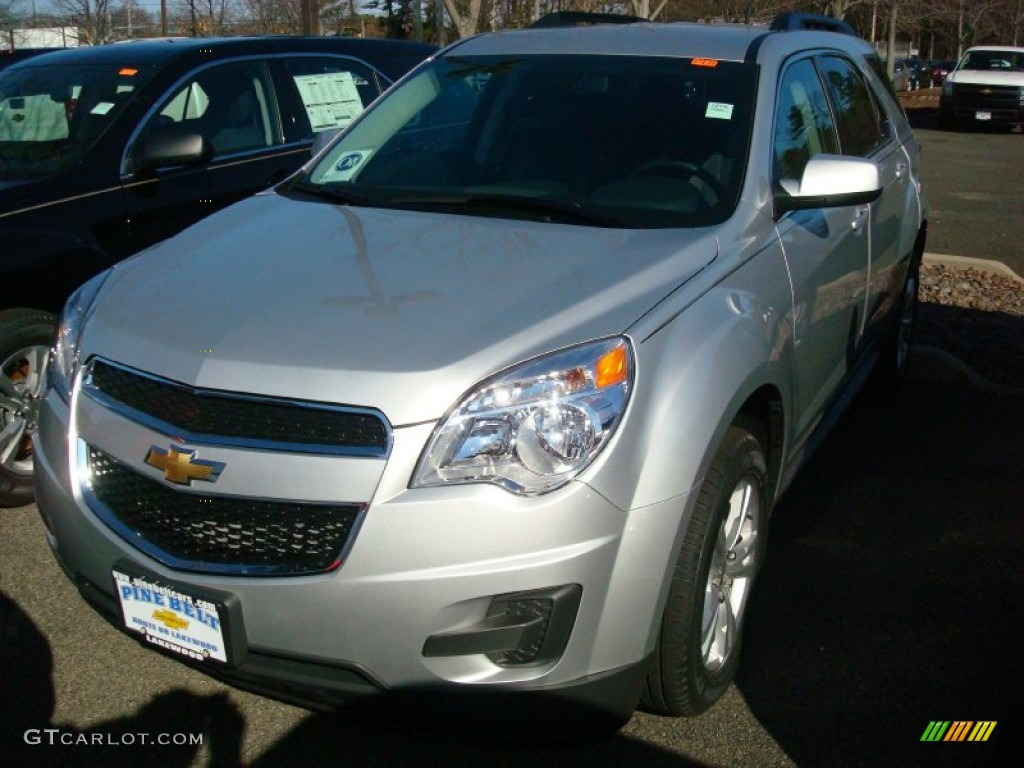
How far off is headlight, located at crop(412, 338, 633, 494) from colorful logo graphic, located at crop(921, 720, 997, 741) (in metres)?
1.37

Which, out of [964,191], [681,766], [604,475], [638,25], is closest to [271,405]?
[604,475]

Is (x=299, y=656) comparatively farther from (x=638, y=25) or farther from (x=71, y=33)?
(x=71, y=33)

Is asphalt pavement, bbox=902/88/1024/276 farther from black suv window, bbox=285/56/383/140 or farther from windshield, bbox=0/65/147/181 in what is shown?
windshield, bbox=0/65/147/181

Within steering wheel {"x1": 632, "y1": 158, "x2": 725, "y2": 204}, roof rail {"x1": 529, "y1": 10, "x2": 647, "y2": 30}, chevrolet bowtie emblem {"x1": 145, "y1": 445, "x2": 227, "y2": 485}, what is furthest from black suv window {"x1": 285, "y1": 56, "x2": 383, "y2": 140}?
chevrolet bowtie emblem {"x1": 145, "y1": 445, "x2": 227, "y2": 485}

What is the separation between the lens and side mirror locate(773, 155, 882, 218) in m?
3.50

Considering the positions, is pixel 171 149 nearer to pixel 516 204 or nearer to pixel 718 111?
pixel 516 204

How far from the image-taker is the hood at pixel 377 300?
2516mm

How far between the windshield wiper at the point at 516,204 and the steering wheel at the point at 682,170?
0.30 metres

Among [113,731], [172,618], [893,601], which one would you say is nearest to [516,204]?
[172,618]

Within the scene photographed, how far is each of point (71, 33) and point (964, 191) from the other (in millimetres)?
33502

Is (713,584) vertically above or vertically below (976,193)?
above

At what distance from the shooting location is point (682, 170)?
11.8 ft

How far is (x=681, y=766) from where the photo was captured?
2.90 meters

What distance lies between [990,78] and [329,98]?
23290 millimetres
